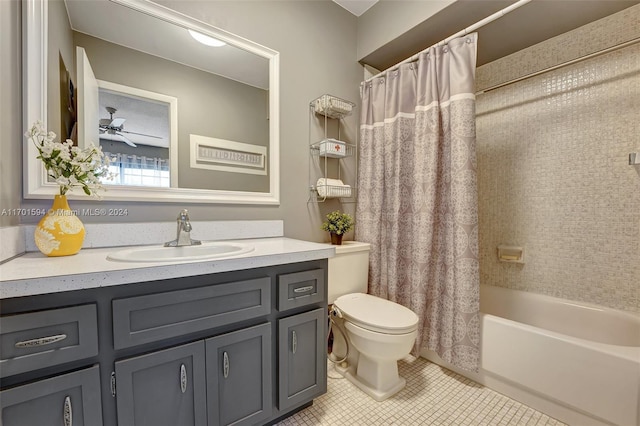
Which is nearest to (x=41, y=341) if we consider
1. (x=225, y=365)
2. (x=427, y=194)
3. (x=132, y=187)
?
(x=225, y=365)

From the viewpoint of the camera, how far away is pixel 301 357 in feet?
3.90

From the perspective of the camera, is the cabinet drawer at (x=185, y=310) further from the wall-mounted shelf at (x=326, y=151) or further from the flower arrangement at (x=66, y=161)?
the wall-mounted shelf at (x=326, y=151)

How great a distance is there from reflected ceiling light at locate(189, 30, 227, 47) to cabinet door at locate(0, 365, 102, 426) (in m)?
1.59

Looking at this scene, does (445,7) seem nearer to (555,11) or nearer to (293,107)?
(555,11)

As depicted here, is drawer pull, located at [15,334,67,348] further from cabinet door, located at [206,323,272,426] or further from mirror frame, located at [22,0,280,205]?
mirror frame, located at [22,0,280,205]

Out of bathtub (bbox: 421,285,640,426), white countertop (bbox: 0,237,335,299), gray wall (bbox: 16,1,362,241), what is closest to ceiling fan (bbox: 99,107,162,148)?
gray wall (bbox: 16,1,362,241)

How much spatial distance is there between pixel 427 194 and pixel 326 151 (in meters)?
0.74

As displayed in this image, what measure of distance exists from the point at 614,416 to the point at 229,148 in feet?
7.36

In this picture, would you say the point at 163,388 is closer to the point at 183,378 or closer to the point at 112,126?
the point at 183,378

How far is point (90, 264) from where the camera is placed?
824mm

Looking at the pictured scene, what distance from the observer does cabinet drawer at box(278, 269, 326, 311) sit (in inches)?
43.9

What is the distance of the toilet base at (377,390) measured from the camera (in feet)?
4.57

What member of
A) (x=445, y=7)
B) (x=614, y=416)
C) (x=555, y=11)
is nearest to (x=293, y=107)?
(x=445, y=7)

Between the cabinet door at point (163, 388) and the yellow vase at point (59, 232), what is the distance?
0.50 metres
